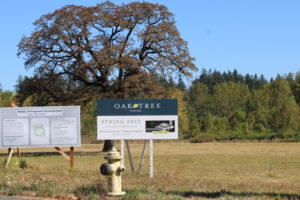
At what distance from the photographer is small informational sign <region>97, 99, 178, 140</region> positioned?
16.7 metres

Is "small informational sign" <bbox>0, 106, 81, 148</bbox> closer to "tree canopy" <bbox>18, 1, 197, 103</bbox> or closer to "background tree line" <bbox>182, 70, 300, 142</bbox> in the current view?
"tree canopy" <bbox>18, 1, 197, 103</bbox>

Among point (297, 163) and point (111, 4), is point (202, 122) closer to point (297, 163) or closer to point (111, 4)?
point (111, 4)

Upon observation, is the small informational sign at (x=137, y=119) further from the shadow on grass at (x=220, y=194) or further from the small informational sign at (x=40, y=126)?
the shadow on grass at (x=220, y=194)

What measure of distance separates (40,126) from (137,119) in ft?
13.3

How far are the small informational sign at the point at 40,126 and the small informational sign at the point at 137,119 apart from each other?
1.37 meters

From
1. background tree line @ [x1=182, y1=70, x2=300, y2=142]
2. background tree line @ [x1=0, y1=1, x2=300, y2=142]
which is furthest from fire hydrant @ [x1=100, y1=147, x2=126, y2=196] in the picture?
background tree line @ [x1=182, y1=70, x2=300, y2=142]

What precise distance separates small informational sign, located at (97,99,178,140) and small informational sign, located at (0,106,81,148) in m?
1.37

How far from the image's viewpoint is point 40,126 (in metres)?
18.0

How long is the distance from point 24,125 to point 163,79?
58.1 feet

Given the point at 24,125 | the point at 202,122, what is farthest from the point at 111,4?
the point at 202,122

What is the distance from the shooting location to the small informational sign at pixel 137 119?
16719 millimetres

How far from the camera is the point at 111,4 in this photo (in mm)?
33281

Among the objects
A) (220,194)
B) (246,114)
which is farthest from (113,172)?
(246,114)

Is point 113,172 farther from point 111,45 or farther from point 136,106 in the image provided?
point 111,45
